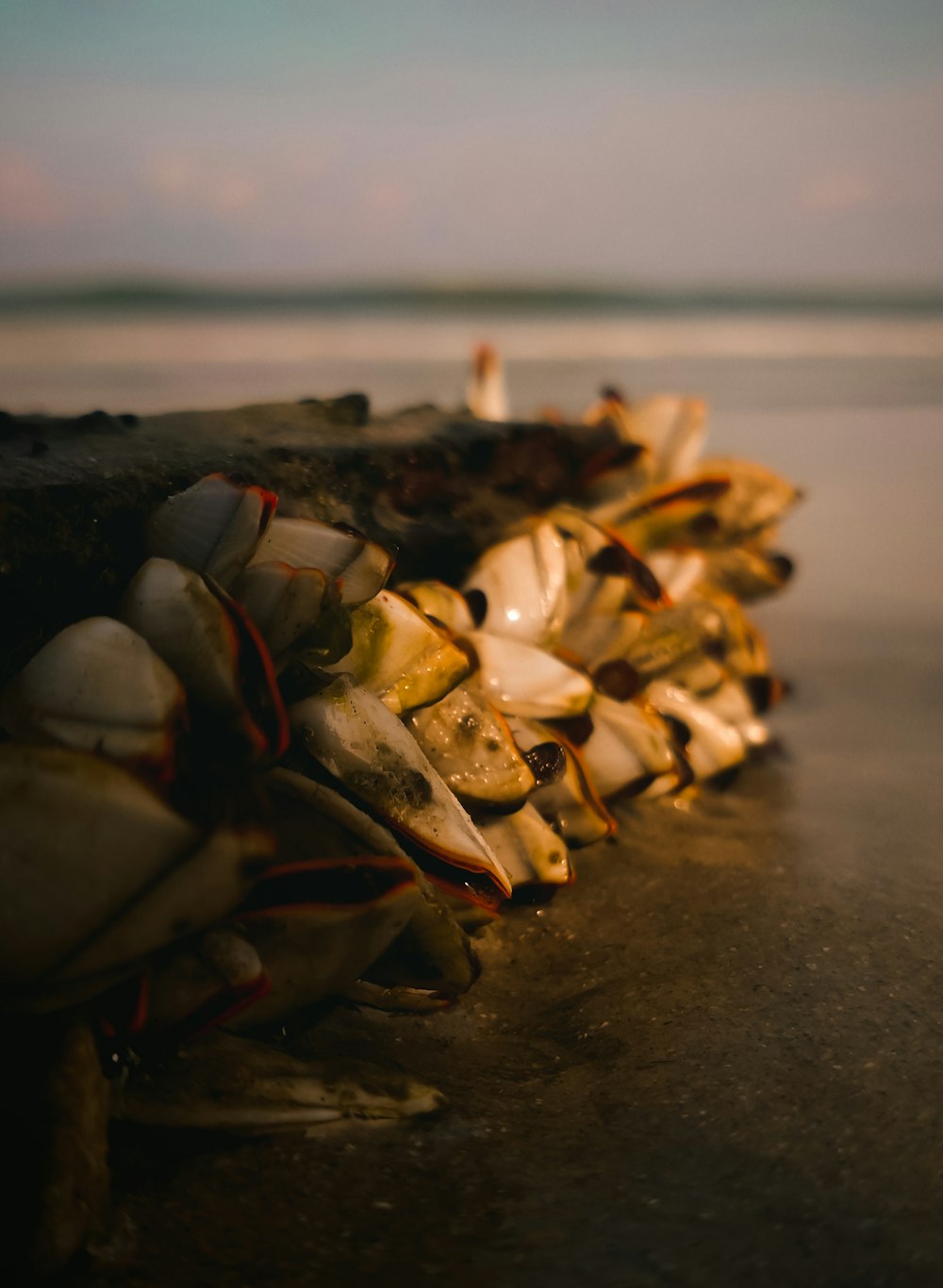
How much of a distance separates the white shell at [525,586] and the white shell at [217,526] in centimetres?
Result: 64

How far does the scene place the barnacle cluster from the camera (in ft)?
3.65

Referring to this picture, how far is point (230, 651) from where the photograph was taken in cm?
130

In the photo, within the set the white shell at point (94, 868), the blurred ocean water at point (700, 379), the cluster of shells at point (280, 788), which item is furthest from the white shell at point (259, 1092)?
the blurred ocean water at point (700, 379)

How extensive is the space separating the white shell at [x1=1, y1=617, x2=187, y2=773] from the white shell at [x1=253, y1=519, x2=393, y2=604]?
0.36 m

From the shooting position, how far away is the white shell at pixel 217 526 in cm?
150

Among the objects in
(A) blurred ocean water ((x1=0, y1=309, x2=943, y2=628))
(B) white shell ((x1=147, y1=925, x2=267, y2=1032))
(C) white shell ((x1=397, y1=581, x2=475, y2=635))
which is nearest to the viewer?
(B) white shell ((x1=147, y1=925, x2=267, y2=1032))

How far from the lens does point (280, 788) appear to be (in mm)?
1362

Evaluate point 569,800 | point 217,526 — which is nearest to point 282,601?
point 217,526

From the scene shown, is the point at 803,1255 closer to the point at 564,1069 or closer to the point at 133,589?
the point at 564,1069

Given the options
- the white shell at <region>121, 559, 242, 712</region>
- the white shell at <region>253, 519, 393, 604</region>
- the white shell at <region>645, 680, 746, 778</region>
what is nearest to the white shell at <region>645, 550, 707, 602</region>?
the white shell at <region>645, 680, 746, 778</region>

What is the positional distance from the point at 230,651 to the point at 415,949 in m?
0.46

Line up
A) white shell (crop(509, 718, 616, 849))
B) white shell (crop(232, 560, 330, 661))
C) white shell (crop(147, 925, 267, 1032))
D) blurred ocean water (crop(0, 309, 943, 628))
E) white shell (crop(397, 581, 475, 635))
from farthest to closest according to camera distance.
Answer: blurred ocean water (crop(0, 309, 943, 628)), white shell (crop(397, 581, 475, 635)), white shell (crop(509, 718, 616, 849)), white shell (crop(232, 560, 330, 661)), white shell (crop(147, 925, 267, 1032))

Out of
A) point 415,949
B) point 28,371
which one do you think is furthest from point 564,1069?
point 28,371

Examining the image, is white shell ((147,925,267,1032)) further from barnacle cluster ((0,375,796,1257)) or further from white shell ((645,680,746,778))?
white shell ((645,680,746,778))
